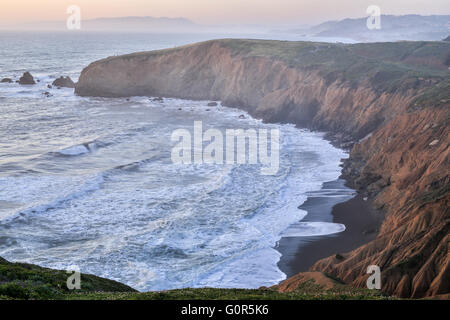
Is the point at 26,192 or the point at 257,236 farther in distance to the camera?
the point at 26,192

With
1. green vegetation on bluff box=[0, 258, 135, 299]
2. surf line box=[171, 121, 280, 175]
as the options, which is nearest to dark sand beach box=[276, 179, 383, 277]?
surf line box=[171, 121, 280, 175]

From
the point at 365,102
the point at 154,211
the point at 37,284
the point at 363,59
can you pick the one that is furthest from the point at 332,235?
the point at 363,59

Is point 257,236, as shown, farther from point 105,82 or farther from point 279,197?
point 105,82

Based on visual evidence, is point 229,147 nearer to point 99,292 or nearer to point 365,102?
point 365,102

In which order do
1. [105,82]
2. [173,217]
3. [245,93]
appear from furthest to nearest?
1. [105,82]
2. [245,93]
3. [173,217]

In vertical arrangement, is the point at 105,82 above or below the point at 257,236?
above

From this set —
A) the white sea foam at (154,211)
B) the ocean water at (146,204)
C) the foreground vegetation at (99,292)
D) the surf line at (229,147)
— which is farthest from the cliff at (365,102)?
the surf line at (229,147)
